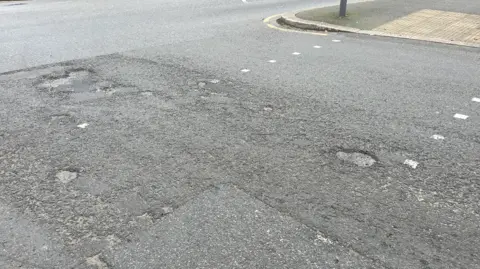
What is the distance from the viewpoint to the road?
2902mm

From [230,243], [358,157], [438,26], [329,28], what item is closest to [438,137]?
[358,157]

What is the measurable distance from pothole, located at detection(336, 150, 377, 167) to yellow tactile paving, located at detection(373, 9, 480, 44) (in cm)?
570

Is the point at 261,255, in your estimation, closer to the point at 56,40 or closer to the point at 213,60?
the point at 213,60

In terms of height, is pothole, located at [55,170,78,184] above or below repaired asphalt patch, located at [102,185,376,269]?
above

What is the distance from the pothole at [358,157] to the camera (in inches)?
155

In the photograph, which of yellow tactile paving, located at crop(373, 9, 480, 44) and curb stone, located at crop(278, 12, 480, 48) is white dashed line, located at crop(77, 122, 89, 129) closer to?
curb stone, located at crop(278, 12, 480, 48)

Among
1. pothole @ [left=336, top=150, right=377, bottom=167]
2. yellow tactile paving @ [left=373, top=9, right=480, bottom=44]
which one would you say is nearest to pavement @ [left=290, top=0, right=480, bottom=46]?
yellow tactile paving @ [left=373, top=9, right=480, bottom=44]

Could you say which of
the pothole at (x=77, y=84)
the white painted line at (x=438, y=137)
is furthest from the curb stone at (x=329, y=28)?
the pothole at (x=77, y=84)

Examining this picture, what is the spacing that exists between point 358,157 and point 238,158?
113cm

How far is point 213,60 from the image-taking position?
287 inches

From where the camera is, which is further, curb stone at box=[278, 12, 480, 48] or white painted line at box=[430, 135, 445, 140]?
curb stone at box=[278, 12, 480, 48]

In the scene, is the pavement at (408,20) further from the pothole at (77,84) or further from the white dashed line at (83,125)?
the white dashed line at (83,125)

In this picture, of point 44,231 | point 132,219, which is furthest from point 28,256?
point 132,219

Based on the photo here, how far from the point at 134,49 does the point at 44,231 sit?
5.55 metres
